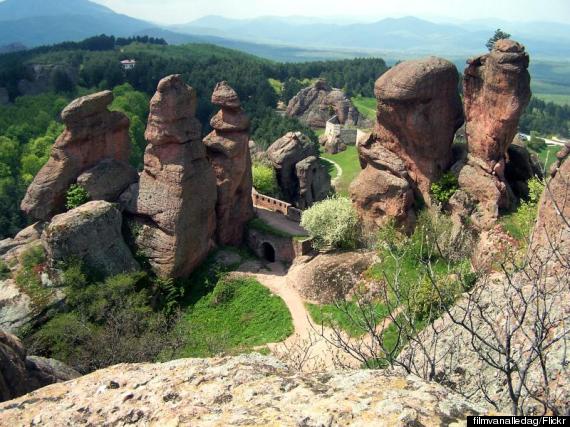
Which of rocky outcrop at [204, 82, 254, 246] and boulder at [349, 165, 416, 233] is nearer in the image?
boulder at [349, 165, 416, 233]

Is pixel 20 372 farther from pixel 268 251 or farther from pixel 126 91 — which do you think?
pixel 126 91

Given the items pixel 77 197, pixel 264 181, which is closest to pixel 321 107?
pixel 264 181

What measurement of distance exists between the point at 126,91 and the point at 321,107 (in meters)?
38.5

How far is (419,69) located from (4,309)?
27.2 m

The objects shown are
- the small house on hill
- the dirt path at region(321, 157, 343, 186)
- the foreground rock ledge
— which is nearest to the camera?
the foreground rock ledge

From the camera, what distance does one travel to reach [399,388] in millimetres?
7141

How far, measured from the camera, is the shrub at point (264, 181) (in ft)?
165

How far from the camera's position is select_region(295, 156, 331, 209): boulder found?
5372 cm

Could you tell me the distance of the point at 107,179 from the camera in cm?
3528

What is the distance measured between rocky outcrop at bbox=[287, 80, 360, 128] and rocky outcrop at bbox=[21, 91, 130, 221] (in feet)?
258

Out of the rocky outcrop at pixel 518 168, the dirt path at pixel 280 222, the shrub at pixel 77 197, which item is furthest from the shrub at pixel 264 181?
the rocky outcrop at pixel 518 168

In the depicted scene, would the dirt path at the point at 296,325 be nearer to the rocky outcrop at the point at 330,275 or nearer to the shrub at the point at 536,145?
the rocky outcrop at the point at 330,275

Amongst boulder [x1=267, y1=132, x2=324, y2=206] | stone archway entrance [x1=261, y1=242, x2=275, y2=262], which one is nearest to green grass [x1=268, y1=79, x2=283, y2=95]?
boulder [x1=267, y1=132, x2=324, y2=206]

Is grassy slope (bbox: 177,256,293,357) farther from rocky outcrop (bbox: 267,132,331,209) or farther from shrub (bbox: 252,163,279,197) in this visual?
rocky outcrop (bbox: 267,132,331,209)
